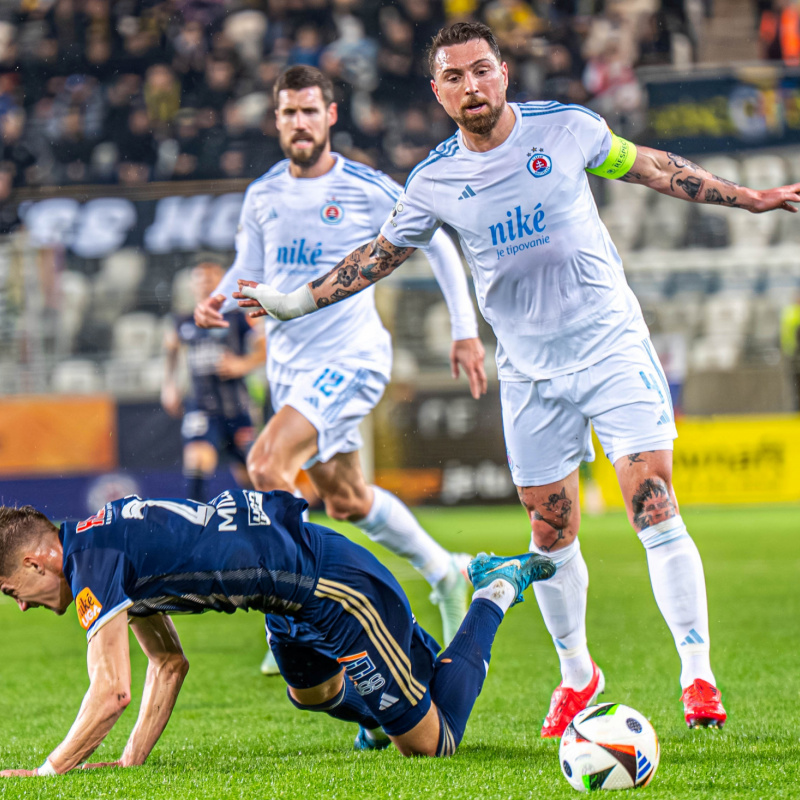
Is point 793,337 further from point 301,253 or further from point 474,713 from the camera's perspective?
point 474,713

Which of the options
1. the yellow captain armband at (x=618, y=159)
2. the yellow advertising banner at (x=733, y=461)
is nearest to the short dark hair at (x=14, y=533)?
the yellow captain armband at (x=618, y=159)

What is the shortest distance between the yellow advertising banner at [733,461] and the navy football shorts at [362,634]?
32.5 feet

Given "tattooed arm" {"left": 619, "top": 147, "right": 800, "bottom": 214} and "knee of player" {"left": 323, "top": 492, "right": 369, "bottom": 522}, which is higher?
"tattooed arm" {"left": 619, "top": 147, "right": 800, "bottom": 214}

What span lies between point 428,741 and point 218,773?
0.62 meters

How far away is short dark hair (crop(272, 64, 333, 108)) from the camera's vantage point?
551 centimetres

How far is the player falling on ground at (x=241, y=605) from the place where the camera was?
3.09m

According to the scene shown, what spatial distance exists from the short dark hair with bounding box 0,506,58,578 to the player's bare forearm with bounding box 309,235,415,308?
1.39 metres

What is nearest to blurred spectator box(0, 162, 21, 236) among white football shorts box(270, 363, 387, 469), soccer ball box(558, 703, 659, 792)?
white football shorts box(270, 363, 387, 469)

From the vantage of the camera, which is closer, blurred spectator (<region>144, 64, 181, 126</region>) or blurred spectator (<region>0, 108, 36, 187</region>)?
blurred spectator (<region>144, 64, 181, 126</region>)

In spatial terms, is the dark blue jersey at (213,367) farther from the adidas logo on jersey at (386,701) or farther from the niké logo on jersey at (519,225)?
the adidas logo on jersey at (386,701)

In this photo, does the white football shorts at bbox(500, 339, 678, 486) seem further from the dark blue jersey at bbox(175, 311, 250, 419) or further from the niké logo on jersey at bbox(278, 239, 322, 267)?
the dark blue jersey at bbox(175, 311, 250, 419)

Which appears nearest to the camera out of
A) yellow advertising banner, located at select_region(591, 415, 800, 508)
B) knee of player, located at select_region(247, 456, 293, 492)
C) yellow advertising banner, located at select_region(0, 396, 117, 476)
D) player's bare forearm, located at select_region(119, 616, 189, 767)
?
player's bare forearm, located at select_region(119, 616, 189, 767)

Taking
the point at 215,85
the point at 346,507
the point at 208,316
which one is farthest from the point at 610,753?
the point at 215,85

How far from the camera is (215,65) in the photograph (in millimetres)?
12180
